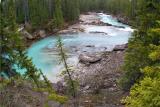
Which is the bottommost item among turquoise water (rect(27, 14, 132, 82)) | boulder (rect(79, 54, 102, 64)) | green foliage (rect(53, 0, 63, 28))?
turquoise water (rect(27, 14, 132, 82))

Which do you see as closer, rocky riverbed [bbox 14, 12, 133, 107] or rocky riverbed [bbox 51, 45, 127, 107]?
rocky riverbed [bbox 51, 45, 127, 107]

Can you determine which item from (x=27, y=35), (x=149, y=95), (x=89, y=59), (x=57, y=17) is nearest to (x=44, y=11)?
(x=57, y=17)

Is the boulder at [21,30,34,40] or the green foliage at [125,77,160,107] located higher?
the green foliage at [125,77,160,107]

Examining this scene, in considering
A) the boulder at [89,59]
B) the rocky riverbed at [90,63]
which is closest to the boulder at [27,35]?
the rocky riverbed at [90,63]

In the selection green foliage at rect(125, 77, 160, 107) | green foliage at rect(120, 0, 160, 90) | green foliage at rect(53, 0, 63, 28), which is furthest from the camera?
green foliage at rect(53, 0, 63, 28)

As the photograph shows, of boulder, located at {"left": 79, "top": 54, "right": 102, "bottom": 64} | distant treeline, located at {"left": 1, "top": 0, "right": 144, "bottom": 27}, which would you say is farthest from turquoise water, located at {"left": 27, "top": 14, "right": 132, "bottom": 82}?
distant treeline, located at {"left": 1, "top": 0, "right": 144, "bottom": 27}

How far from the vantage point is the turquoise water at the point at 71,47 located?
37.5 m

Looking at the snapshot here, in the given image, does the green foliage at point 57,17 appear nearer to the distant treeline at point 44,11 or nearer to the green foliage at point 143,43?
the distant treeline at point 44,11

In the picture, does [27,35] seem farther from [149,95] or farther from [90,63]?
[149,95]

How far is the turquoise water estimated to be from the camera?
37463 millimetres

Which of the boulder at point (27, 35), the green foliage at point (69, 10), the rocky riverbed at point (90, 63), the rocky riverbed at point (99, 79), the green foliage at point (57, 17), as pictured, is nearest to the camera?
the rocky riverbed at point (99, 79)

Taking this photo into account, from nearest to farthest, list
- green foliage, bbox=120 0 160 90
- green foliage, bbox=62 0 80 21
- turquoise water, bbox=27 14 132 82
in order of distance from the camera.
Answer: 1. green foliage, bbox=120 0 160 90
2. turquoise water, bbox=27 14 132 82
3. green foliage, bbox=62 0 80 21

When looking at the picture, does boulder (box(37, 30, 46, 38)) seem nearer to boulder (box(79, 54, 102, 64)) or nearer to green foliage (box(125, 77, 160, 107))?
boulder (box(79, 54, 102, 64))

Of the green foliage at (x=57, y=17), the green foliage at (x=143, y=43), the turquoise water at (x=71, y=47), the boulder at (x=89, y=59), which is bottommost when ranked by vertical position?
the turquoise water at (x=71, y=47)
